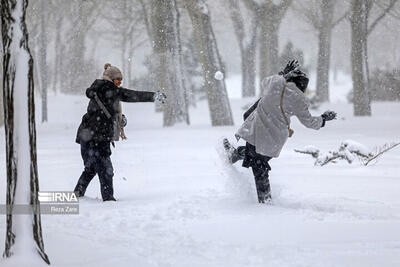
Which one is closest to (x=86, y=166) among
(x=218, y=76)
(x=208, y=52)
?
(x=218, y=76)

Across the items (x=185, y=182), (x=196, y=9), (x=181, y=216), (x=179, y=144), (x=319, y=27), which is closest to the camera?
(x=181, y=216)

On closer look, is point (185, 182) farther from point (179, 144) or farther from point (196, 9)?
point (196, 9)

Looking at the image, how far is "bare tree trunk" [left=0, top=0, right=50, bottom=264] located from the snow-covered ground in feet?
0.94

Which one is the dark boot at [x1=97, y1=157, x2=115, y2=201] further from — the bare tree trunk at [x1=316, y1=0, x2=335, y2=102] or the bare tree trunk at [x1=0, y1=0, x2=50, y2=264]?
the bare tree trunk at [x1=316, y1=0, x2=335, y2=102]

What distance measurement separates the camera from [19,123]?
339 cm

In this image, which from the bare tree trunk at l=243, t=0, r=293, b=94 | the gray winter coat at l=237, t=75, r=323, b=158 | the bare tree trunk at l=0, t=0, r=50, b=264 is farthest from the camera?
the bare tree trunk at l=243, t=0, r=293, b=94

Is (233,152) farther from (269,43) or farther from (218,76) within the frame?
(269,43)

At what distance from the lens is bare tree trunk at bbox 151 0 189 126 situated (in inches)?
637

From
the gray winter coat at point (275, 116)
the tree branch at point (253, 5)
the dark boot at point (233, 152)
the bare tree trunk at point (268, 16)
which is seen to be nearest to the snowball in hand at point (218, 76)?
the bare tree trunk at point (268, 16)

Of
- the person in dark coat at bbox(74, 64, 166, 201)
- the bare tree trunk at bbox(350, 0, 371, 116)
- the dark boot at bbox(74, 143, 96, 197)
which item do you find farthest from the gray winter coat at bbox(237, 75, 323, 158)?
the bare tree trunk at bbox(350, 0, 371, 116)

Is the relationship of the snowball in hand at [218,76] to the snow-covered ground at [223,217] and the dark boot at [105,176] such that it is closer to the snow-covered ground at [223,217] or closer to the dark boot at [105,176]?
→ the snow-covered ground at [223,217]

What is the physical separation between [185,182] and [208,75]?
8949 millimetres

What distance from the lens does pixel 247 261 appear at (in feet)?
12.0

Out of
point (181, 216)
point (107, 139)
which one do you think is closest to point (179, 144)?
A: point (107, 139)
